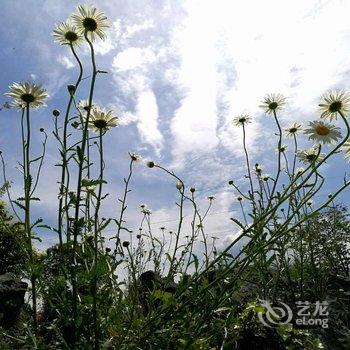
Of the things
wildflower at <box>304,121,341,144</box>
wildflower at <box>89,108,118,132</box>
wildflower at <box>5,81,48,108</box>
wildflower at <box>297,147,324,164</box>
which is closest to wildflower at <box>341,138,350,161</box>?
Result: wildflower at <box>304,121,341,144</box>

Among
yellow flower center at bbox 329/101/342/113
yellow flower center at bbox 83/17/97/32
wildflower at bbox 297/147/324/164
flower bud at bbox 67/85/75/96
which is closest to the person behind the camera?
flower bud at bbox 67/85/75/96

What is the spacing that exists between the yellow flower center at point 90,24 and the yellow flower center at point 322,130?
70.7 inches

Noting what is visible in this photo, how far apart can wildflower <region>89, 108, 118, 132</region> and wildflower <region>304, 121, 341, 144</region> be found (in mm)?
1449

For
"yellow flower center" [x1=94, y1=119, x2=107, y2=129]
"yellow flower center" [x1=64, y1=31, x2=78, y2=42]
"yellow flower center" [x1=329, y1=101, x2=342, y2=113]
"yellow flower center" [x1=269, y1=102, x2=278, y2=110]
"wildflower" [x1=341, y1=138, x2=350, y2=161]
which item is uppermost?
"yellow flower center" [x1=269, y1=102, x2=278, y2=110]

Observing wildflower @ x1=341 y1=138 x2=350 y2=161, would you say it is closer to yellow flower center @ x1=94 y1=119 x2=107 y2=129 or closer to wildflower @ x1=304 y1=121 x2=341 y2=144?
wildflower @ x1=304 y1=121 x2=341 y2=144

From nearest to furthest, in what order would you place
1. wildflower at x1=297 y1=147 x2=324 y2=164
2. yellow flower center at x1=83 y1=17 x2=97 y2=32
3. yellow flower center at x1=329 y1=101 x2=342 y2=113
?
yellow flower center at x1=83 y1=17 x2=97 y2=32
yellow flower center at x1=329 y1=101 x2=342 y2=113
wildflower at x1=297 y1=147 x2=324 y2=164

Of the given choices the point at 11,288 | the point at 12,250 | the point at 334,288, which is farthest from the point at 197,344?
the point at 12,250

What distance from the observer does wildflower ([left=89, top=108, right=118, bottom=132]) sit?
3078 millimetres

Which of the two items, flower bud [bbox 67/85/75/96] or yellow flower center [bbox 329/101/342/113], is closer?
flower bud [bbox 67/85/75/96]

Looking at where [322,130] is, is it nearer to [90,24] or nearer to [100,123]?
[100,123]

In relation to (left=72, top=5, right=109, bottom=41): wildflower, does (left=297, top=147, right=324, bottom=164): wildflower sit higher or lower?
lower

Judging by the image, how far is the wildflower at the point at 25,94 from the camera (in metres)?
3.15

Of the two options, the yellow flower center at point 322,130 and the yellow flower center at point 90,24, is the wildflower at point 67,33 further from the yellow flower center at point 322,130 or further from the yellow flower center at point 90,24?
the yellow flower center at point 322,130

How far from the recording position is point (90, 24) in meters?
3.01
